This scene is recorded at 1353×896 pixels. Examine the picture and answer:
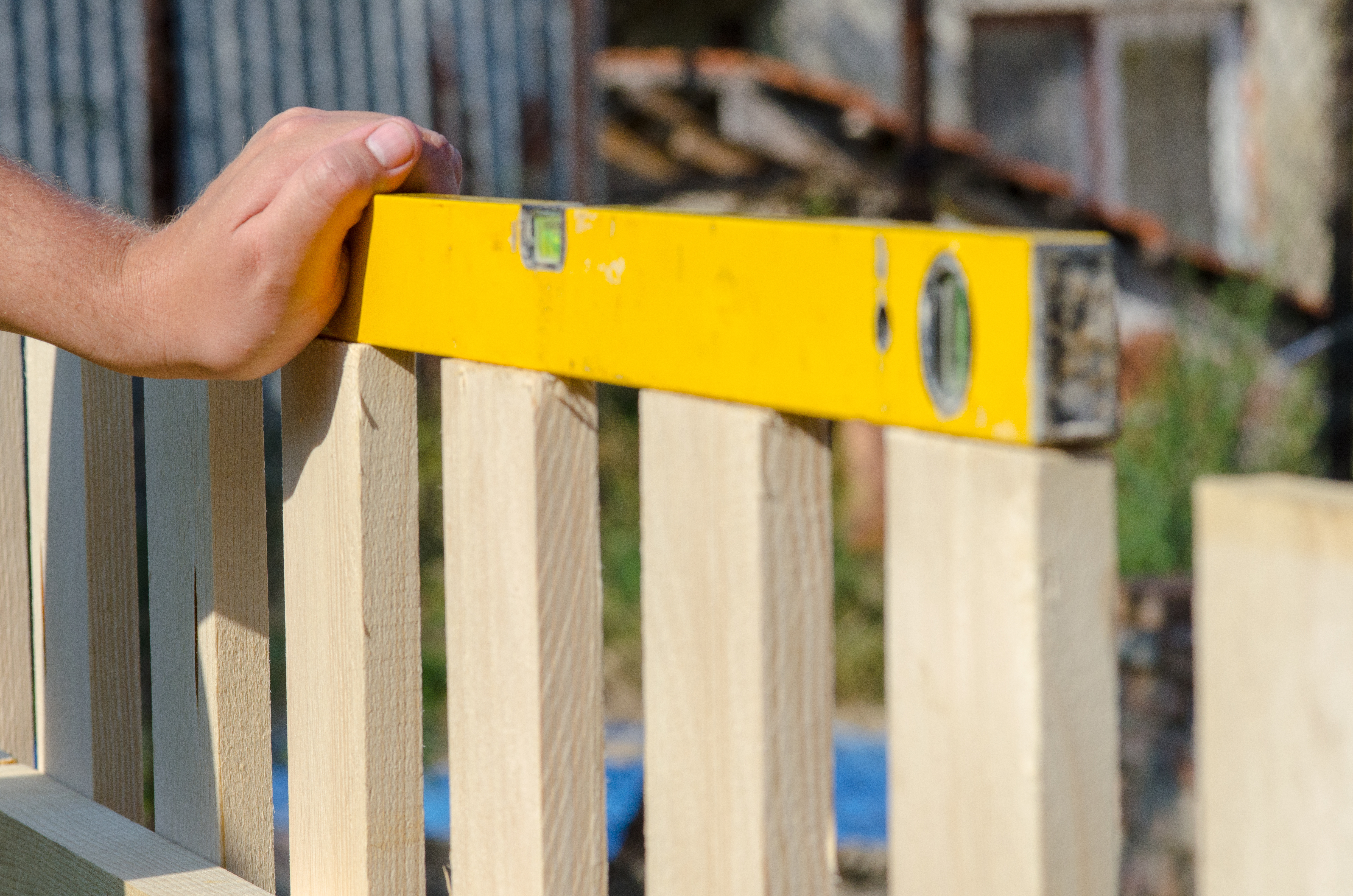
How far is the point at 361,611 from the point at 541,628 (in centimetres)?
19

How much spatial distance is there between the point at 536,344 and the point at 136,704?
0.64 m

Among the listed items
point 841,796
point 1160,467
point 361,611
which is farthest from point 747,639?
point 1160,467

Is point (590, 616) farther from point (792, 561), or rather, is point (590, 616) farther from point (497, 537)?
point (792, 561)

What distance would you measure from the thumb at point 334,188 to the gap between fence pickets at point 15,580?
585 millimetres

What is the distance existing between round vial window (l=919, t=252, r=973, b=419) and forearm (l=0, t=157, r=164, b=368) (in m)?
0.57

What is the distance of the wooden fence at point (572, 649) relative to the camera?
574mm

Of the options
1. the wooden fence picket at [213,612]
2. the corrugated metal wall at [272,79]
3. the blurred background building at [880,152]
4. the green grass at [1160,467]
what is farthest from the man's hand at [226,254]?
the corrugated metal wall at [272,79]

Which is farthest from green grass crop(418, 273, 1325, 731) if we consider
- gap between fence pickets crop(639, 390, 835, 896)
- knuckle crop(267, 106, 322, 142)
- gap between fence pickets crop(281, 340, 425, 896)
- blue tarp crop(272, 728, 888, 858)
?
gap between fence pickets crop(639, 390, 835, 896)

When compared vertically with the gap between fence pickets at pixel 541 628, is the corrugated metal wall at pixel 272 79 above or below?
above

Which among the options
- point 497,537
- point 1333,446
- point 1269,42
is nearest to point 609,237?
point 497,537

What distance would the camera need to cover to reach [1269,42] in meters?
7.55

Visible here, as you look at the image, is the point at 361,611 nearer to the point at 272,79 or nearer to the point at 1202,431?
the point at 1202,431

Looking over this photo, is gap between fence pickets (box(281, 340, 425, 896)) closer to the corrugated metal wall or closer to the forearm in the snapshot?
the forearm

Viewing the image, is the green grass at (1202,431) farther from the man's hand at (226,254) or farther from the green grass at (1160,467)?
the man's hand at (226,254)
